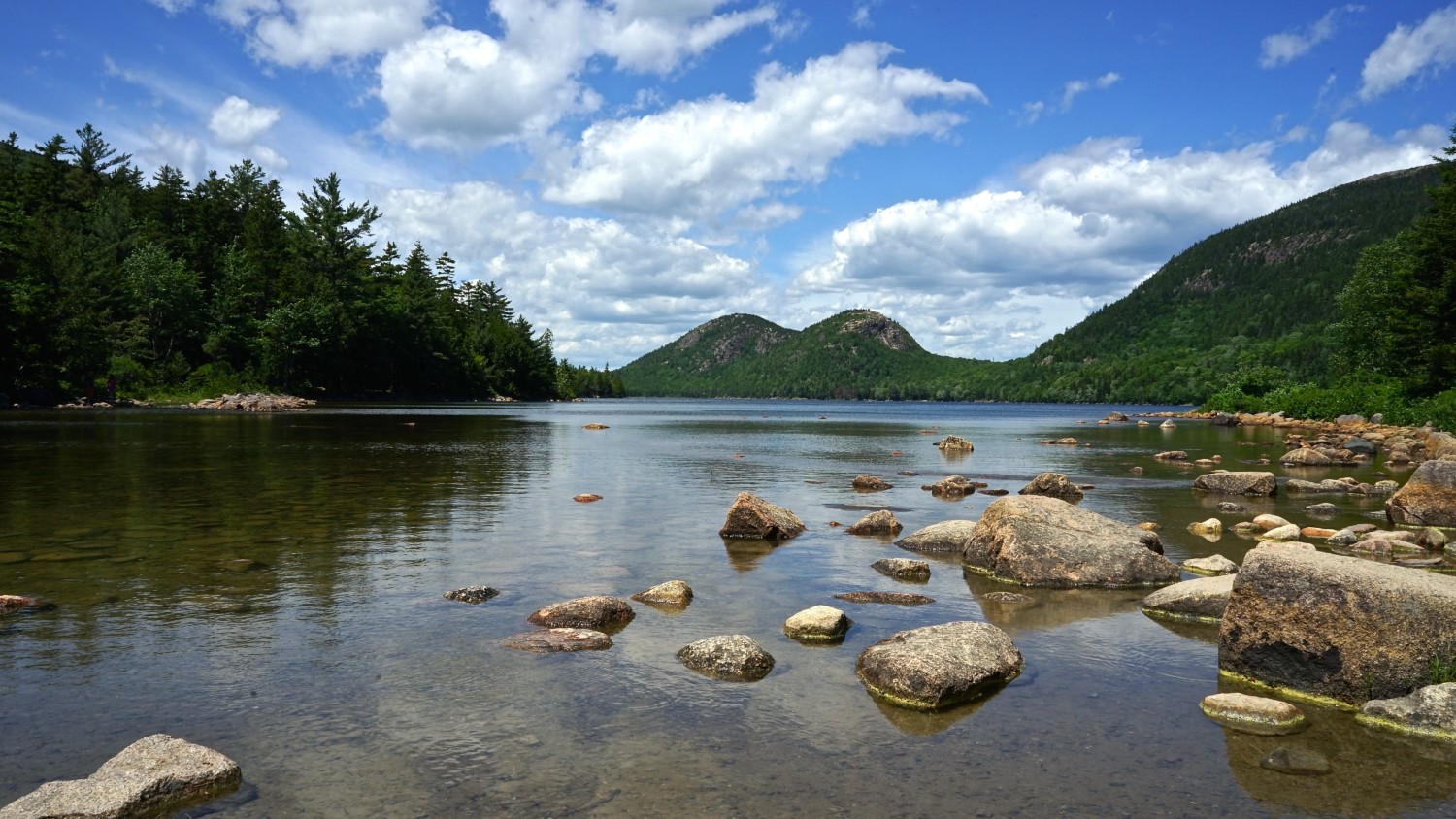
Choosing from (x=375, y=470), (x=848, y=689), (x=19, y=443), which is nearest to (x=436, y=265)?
(x=19, y=443)

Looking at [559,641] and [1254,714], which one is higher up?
[559,641]

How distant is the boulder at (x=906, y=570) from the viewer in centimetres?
1538

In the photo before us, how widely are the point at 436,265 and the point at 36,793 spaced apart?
19639 cm

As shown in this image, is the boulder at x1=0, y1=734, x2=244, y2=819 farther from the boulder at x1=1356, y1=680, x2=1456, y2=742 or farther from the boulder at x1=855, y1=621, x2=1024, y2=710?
the boulder at x1=1356, y1=680, x2=1456, y2=742

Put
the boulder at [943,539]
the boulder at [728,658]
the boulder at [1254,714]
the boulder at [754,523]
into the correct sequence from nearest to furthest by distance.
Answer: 1. the boulder at [1254,714]
2. the boulder at [728,658]
3. the boulder at [943,539]
4. the boulder at [754,523]

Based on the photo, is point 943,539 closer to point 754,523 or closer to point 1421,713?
point 754,523

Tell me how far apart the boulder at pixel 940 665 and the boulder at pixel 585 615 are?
368cm

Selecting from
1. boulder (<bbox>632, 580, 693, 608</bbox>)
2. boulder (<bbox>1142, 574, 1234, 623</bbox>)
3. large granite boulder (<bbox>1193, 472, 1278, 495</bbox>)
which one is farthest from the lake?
large granite boulder (<bbox>1193, 472, 1278, 495</bbox>)

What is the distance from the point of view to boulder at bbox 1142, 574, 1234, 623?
12.5 meters

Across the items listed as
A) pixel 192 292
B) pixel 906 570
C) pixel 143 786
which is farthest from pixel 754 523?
pixel 192 292

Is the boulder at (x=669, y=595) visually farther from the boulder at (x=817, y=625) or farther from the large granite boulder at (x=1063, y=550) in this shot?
the large granite boulder at (x=1063, y=550)

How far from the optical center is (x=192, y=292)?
326ft

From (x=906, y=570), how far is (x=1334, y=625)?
282 inches

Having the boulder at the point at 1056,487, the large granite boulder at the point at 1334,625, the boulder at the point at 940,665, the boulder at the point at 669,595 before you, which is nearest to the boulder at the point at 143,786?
the boulder at the point at 940,665
